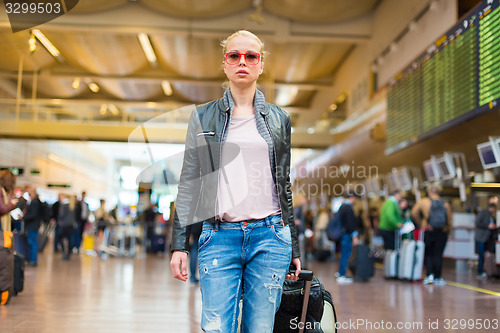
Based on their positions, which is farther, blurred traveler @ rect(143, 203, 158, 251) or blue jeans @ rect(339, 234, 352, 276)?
blurred traveler @ rect(143, 203, 158, 251)

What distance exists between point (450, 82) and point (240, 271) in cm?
722

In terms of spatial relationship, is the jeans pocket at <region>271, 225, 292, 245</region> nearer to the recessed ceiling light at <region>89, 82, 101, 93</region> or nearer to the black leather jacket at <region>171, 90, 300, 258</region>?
the black leather jacket at <region>171, 90, 300, 258</region>

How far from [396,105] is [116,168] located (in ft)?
112

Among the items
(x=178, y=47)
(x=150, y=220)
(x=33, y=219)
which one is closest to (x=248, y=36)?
(x=33, y=219)

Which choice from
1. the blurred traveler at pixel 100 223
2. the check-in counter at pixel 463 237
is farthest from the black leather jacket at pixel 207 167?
the blurred traveler at pixel 100 223

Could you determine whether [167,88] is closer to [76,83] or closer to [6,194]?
[76,83]

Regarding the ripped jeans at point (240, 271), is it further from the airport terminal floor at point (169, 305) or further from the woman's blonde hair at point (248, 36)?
the airport terminal floor at point (169, 305)

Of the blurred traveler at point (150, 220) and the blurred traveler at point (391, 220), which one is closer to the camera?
the blurred traveler at point (391, 220)

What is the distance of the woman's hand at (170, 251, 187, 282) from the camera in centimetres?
203

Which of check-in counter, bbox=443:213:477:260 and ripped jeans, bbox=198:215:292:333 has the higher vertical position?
ripped jeans, bbox=198:215:292:333

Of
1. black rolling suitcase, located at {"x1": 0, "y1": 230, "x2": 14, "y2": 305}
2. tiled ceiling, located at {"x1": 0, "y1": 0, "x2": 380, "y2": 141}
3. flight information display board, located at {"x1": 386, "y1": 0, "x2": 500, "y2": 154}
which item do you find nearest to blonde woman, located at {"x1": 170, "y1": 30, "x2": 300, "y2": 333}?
black rolling suitcase, located at {"x1": 0, "y1": 230, "x2": 14, "y2": 305}

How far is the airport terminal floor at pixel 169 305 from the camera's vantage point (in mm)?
4926

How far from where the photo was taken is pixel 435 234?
32.2 feet

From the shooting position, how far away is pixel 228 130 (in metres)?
2.16
